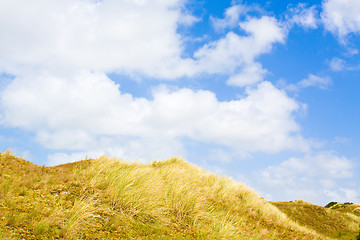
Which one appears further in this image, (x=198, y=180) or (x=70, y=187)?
(x=198, y=180)

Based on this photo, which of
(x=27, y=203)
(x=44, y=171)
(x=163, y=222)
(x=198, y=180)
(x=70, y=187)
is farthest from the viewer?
(x=198, y=180)

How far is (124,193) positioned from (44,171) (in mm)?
3430

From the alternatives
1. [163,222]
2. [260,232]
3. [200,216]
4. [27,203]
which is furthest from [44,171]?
[260,232]

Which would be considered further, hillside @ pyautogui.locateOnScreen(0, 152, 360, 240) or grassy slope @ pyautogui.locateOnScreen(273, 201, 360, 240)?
grassy slope @ pyautogui.locateOnScreen(273, 201, 360, 240)

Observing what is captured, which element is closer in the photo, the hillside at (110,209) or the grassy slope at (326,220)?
the hillside at (110,209)

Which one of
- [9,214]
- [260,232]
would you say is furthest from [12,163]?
[260,232]

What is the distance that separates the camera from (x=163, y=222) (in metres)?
6.62

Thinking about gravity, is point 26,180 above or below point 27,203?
above

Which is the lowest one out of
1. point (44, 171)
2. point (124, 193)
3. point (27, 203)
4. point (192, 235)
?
point (192, 235)

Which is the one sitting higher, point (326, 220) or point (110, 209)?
point (326, 220)

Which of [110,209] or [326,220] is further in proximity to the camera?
[326,220]

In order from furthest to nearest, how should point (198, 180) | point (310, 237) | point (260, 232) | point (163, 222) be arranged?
1. point (198, 180)
2. point (310, 237)
3. point (260, 232)
4. point (163, 222)

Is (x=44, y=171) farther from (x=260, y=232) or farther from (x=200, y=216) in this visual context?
(x=260, y=232)

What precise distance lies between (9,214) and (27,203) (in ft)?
2.21
